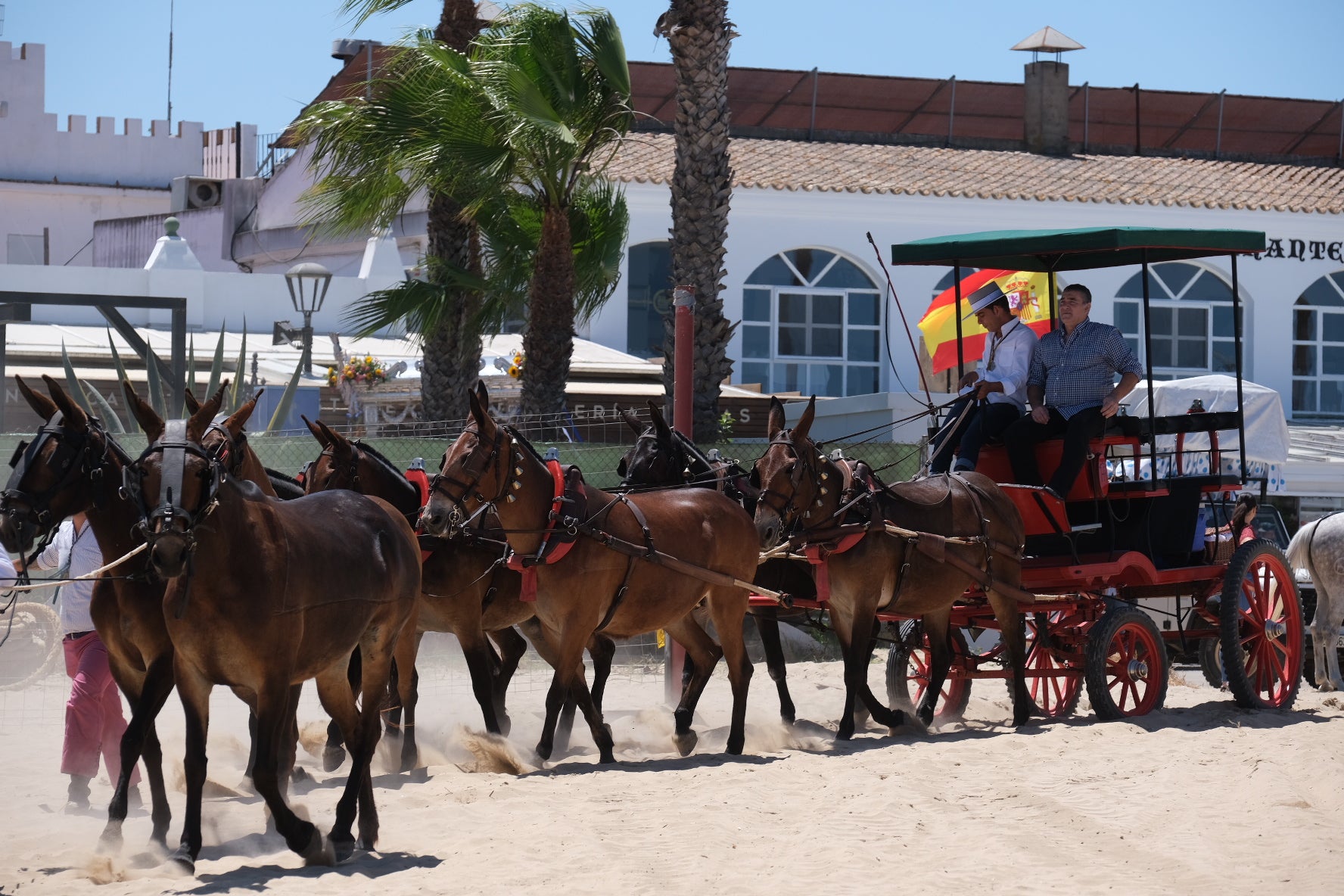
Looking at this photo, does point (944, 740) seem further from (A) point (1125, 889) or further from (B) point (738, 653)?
(A) point (1125, 889)

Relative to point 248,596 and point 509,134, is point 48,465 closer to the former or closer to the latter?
point 248,596

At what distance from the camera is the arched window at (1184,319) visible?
2716 centimetres

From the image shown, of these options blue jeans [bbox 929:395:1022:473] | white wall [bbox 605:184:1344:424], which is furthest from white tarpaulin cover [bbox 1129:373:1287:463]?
white wall [bbox 605:184:1344:424]

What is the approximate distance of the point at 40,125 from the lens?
133 ft

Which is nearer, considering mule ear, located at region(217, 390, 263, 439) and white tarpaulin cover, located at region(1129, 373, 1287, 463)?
A: mule ear, located at region(217, 390, 263, 439)

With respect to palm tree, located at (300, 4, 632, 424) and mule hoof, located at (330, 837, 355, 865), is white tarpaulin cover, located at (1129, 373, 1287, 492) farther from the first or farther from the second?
mule hoof, located at (330, 837, 355, 865)

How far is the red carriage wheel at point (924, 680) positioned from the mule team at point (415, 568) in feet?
1.49

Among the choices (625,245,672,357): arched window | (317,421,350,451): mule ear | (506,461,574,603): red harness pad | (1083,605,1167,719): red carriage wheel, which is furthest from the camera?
(625,245,672,357): arched window

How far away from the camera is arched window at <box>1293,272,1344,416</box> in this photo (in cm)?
2808

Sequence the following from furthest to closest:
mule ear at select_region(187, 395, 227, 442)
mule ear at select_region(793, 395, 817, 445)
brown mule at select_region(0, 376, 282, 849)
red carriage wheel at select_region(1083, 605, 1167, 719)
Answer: red carriage wheel at select_region(1083, 605, 1167, 719)
mule ear at select_region(793, 395, 817, 445)
brown mule at select_region(0, 376, 282, 849)
mule ear at select_region(187, 395, 227, 442)

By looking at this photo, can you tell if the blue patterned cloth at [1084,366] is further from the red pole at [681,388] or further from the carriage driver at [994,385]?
the red pole at [681,388]

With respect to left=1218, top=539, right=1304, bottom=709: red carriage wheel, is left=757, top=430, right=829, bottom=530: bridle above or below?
above

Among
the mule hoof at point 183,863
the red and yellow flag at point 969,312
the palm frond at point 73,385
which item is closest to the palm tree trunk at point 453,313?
the palm frond at point 73,385

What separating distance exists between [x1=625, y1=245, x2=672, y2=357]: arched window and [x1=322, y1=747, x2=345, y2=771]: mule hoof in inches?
635
